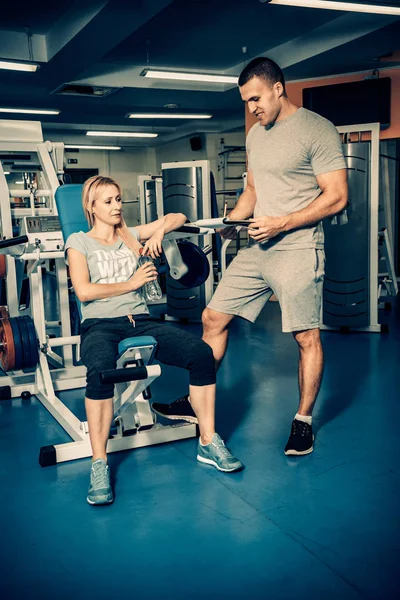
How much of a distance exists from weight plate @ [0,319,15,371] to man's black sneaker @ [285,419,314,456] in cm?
145

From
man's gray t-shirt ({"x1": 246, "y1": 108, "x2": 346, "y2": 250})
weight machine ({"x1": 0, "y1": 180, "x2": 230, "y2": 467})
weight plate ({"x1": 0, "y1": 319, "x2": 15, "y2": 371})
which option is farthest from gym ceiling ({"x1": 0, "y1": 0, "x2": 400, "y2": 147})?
weight plate ({"x1": 0, "y1": 319, "x2": 15, "y2": 371})

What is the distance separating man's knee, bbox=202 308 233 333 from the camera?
2426 millimetres

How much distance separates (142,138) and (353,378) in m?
10.5

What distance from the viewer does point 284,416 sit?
2807 millimetres

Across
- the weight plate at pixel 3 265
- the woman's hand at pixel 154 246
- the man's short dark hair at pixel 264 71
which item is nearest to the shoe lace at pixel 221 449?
the woman's hand at pixel 154 246

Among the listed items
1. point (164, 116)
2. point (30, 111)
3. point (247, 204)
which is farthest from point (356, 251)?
point (30, 111)

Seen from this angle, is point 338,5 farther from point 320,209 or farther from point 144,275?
point 144,275

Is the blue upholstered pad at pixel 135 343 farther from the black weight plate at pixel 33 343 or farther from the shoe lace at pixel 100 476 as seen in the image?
the black weight plate at pixel 33 343

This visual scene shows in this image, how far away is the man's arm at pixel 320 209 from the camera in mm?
2199

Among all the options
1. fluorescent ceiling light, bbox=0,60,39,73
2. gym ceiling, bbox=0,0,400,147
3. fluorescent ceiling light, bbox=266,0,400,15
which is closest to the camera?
fluorescent ceiling light, bbox=266,0,400,15

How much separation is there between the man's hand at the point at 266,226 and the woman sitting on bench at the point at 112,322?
0.37 meters

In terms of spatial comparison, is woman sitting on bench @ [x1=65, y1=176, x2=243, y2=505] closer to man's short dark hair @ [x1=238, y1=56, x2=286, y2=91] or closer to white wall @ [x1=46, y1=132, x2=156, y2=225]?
man's short dark hair @ [x1=238, y1=56, x2=286, y2=91]

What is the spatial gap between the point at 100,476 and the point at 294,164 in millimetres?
1368

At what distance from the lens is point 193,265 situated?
7.98ft
